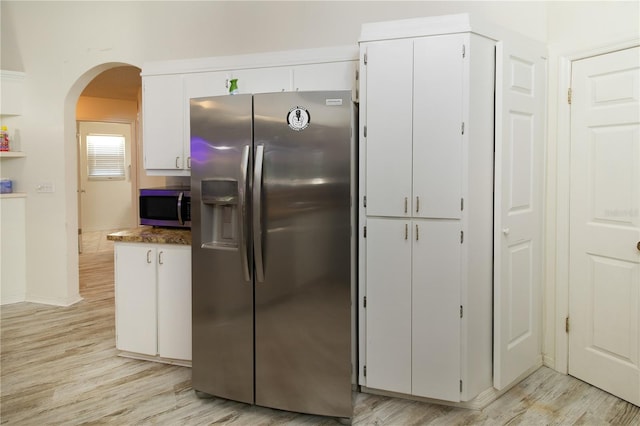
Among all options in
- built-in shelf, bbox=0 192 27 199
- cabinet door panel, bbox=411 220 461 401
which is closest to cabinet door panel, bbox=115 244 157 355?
cabinet door panel, bbox=411 220 461 401

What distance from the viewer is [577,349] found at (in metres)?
2.86

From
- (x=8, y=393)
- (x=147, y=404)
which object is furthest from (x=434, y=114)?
(x=8, y=393)

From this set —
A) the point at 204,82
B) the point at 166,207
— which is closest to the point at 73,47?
the point at 204,82

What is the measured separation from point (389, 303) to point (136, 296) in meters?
1.78

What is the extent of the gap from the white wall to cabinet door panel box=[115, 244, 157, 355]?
167 cm

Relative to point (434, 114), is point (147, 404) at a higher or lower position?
lower

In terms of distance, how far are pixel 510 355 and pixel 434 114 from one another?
153 centimetres

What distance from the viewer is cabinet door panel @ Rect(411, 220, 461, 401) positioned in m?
2.42

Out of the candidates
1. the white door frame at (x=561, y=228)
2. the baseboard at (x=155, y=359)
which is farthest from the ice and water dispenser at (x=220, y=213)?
the white door frame at (x=561, y=228)

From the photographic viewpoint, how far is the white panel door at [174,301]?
296cm

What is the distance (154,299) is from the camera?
3.05 meters

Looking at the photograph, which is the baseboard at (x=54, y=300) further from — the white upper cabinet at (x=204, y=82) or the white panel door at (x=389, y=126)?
the white panel door at (x=389, y=126)

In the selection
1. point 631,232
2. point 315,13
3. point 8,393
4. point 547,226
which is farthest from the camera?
point 315,13

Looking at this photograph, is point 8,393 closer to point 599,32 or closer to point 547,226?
point 547,226
